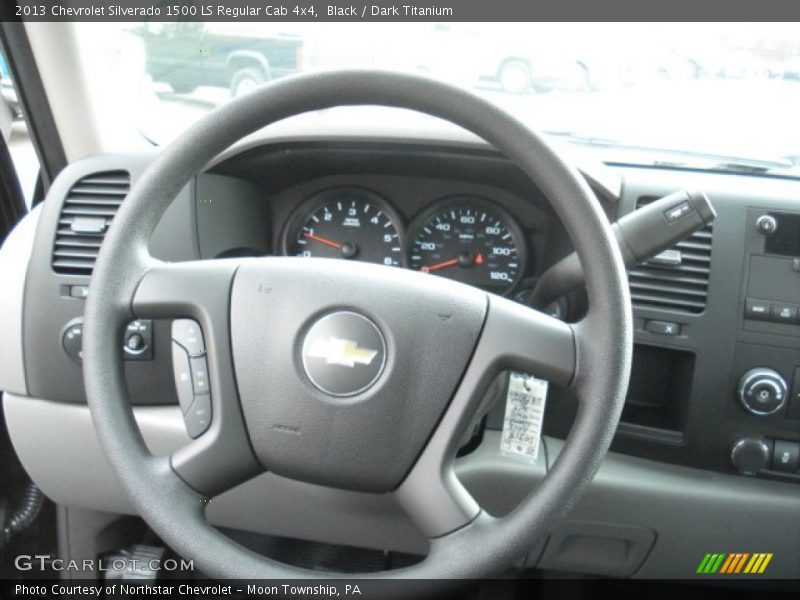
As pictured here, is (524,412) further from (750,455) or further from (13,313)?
(13,313)

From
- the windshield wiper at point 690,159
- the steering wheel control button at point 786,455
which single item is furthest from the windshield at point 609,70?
the steering wheel control button at point 786,455

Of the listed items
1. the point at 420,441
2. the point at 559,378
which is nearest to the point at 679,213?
the point at 559,378

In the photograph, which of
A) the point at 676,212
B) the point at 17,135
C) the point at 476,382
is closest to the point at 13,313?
the point at 17,135

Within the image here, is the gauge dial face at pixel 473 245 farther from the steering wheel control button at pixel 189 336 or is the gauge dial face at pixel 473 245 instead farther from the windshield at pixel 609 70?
the steering wheel control button at pixel 189 336

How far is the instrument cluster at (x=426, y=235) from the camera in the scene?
5.26 ft

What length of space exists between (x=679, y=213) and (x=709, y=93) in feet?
1.72

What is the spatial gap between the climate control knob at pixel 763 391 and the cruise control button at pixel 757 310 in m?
0.09

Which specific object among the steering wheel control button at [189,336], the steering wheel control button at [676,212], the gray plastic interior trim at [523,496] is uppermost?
the steering wheel control button at [676,212]

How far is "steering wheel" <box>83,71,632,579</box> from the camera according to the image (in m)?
0.96

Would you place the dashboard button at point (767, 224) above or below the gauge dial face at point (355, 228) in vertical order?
above

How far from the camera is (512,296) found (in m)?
1.61

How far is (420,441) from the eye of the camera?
102 centimetres

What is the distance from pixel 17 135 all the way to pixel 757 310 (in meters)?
1.58

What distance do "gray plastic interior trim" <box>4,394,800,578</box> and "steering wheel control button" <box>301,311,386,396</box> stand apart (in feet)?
1.35
